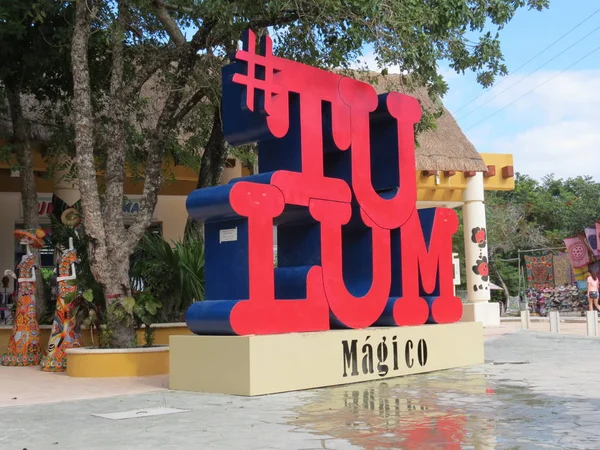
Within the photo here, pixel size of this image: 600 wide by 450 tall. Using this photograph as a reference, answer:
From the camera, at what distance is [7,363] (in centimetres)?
1241

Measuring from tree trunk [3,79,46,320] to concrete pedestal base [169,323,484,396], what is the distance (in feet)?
18.7

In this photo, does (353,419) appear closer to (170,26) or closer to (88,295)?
(88,295)

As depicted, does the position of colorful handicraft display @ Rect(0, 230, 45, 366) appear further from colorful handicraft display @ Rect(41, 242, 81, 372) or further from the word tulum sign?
the word tulum sign

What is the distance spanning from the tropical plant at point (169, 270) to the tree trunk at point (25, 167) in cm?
203

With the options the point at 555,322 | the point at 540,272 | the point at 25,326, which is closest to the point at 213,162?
the point at 25,326

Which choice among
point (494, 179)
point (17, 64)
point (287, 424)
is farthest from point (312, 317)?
point (494, 179)

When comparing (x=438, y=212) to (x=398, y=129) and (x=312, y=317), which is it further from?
(x=312, y=317)

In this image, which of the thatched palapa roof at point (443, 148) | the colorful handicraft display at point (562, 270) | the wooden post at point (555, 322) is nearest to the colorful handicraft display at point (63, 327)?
the thatched palapa roof at point (443, 148)

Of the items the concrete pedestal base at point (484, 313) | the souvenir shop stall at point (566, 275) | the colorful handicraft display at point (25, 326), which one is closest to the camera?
the colorful handicraft display at point (25, 326)

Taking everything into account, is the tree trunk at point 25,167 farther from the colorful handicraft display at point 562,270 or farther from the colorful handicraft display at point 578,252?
the colorful handicraft display at point 562,270

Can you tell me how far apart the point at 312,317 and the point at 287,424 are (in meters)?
2.87

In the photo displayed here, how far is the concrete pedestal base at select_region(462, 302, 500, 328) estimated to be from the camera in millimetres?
21969

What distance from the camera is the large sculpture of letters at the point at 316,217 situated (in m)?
8.63

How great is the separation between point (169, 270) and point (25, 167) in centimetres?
335
